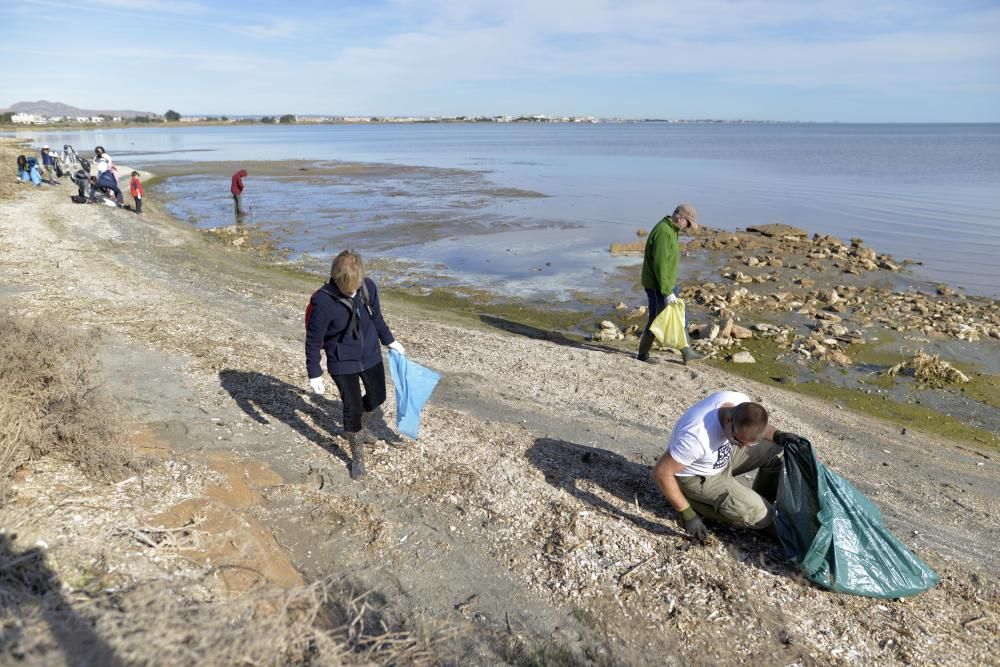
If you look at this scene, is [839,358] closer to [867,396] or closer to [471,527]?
[867,396]

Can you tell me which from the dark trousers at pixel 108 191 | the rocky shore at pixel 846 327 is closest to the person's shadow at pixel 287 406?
the rocky shore at pixel 846 327

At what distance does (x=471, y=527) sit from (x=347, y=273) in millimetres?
2041

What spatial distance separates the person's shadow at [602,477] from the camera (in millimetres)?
4875

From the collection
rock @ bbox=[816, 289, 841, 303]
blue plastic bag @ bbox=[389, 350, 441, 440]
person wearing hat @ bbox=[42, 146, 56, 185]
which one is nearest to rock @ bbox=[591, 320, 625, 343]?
rock @ bbox=[816, 289, 841, 303]

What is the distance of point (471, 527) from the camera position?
4.63m

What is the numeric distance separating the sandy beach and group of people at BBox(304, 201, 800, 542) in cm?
27

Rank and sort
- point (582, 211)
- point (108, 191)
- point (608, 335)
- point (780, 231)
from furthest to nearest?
point (582, 211) < point (108, 191) < point (780, 231) < point (608, 335)

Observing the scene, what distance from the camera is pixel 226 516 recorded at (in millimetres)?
4172

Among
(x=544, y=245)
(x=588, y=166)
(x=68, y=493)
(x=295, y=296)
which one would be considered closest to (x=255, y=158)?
(x=588, y=166)

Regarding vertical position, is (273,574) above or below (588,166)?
below

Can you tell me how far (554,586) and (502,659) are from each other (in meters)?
0.72

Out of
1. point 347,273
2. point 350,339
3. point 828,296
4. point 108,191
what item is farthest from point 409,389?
point 108,191

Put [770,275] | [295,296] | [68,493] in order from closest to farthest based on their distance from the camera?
[68,493], [295,296], [770,275]

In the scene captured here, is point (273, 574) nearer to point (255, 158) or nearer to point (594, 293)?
point (594, 293)
